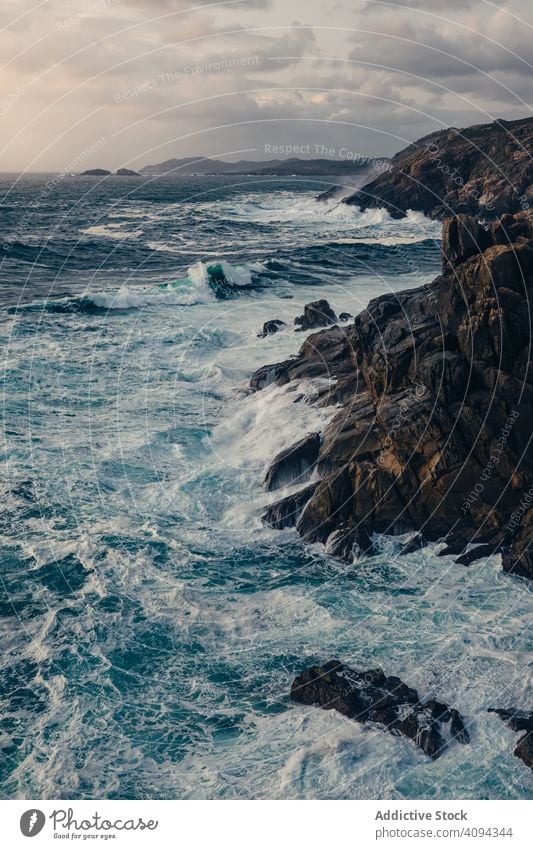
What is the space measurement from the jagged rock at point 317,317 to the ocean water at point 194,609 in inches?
69.1

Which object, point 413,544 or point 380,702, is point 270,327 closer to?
point 413,544

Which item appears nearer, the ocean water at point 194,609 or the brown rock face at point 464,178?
the ocean water at point 194,609

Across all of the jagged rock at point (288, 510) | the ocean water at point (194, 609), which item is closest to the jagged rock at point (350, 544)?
the ocean water at point (194, 609)

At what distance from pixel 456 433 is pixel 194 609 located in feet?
38.5

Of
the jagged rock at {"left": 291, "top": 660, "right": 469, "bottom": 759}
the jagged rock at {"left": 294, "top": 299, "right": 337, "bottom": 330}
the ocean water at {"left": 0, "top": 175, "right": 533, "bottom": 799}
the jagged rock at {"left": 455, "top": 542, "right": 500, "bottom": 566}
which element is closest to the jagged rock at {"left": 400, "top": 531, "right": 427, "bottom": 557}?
the ocean water at {"left": 0, "top": 175, "right": 533, "bottom": 799}

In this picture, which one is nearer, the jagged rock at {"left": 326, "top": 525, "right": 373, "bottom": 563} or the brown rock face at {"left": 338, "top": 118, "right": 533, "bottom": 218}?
the jagged rock at {"left": 326, "top": 525, "right": 373, "bottom": 563}

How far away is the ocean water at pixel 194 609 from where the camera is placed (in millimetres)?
20141

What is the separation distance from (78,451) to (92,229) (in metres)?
78.0

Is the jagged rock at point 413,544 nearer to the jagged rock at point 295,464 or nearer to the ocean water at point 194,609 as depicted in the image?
the ocean water at point 194,609

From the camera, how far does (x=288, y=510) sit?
101 feet

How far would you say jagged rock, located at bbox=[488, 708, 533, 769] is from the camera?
19812 millimetres
